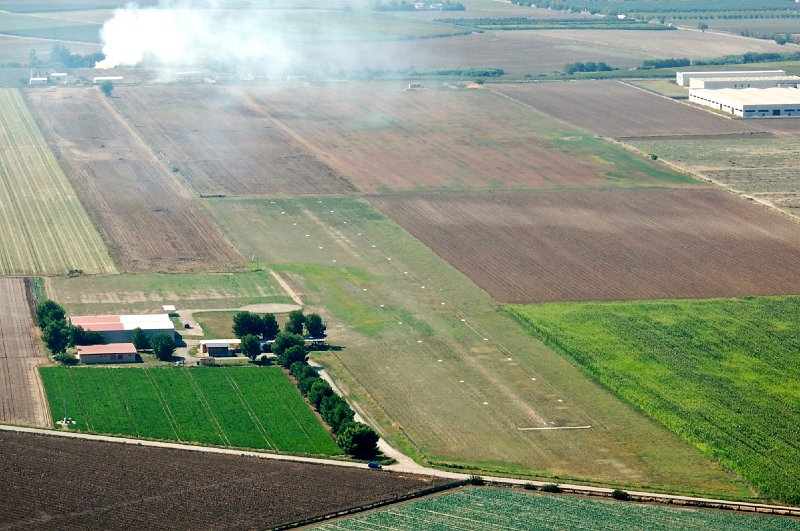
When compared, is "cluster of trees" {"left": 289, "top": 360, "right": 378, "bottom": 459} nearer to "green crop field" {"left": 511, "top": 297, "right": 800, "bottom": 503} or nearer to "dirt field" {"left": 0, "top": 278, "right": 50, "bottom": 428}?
"dirt field" {"left": 0, "top": 278, "right": 50, "bottom": 428}

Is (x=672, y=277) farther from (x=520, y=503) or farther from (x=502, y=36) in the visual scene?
(x=502, y=36)

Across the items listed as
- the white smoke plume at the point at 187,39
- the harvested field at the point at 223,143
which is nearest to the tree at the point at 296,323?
the harvested field at the point at 223,143

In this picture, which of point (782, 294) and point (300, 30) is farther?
point (300, 30)

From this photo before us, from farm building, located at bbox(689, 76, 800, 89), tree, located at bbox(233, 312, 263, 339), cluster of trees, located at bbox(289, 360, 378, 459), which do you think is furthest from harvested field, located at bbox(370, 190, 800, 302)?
farm building, located at bbox(689, 76, 800, 89)

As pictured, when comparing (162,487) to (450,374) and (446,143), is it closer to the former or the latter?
(450,374)

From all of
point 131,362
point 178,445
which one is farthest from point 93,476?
point 131,362

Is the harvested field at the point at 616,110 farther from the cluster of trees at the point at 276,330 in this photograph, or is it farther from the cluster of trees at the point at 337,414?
the cluster of trees at the point at 337,414

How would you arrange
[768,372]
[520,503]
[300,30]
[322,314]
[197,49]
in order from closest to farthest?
[520,503] → [768,372] → [322,314] → [197,49] → [300,30]
